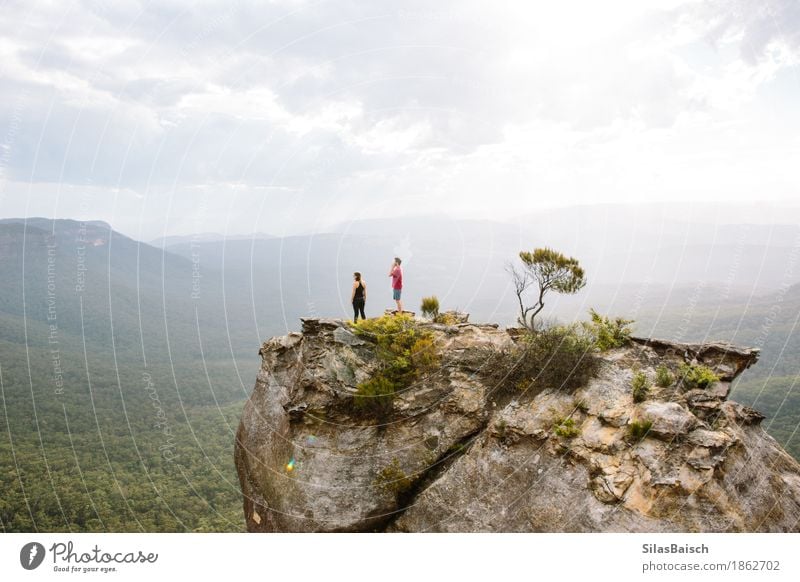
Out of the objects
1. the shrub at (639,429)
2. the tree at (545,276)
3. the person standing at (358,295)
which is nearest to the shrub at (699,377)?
the shrub at (639,429)

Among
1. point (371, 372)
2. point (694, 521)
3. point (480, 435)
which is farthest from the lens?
point (371, 372)

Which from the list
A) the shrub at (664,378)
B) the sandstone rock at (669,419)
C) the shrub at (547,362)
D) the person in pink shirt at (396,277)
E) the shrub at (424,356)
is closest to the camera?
the sandstone rock at (669,419)

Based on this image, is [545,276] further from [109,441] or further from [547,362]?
[109,441]

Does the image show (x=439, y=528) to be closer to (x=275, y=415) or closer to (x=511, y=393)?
(x=511, y=393)

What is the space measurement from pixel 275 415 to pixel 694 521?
534 inches

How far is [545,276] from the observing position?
20969mm

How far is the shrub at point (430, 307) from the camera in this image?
2137 centimetres

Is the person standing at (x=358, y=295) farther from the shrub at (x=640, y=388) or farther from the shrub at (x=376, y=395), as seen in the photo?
the shrub at (x=640, y=388)

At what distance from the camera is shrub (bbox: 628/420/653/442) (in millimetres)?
13168

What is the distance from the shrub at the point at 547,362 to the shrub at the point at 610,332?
442mm

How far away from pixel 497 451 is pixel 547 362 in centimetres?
380

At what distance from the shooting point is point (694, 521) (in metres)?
11.7

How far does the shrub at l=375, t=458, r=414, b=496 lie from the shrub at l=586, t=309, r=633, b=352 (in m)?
8.30
